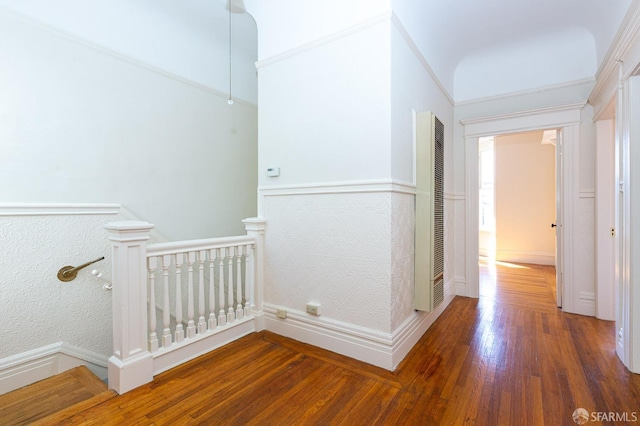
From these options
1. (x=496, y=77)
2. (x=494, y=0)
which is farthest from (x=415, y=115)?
(x=496, y=77)

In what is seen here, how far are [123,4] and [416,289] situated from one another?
12.5ft

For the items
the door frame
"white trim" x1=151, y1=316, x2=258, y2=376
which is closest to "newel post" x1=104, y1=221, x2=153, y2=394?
"white trim" x1=151, y1=316, x2=258, y2=376

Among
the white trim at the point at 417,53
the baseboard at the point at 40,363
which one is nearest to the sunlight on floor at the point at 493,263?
the white trim at the point at 417,53

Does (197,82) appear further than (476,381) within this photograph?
Yes

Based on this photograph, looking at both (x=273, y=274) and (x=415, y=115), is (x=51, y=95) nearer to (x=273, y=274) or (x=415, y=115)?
(x=273, y=274)

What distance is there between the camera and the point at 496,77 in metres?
3.70

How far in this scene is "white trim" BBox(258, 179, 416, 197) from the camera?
2.14 meters

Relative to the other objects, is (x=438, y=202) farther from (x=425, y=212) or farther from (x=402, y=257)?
(x=402, y=257)

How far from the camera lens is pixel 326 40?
2.40 meters

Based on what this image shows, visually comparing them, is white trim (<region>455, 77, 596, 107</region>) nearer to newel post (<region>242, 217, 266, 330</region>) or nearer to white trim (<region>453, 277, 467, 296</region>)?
white trim (<region>453, 277, 467, 296</region>)

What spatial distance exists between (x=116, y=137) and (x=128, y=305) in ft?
5.97

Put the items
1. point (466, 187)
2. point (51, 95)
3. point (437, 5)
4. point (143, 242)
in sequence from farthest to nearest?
point (466, 187), point (437, 5), point (51, 95), point (143, 242)

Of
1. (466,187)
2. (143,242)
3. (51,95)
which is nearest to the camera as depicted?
(143,242)

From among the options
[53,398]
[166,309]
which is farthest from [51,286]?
[166,309]
